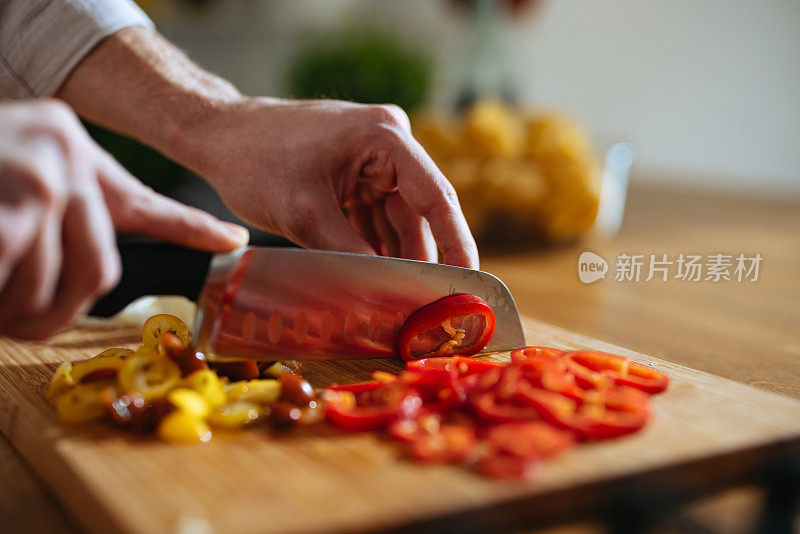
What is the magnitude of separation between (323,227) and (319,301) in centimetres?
23

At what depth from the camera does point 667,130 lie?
221 inches

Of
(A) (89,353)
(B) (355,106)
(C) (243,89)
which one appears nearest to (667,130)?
(C) (243,89)

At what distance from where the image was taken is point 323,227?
137 cm

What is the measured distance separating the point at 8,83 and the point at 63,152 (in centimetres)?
102

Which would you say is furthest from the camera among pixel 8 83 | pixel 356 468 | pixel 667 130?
pixel 667 130

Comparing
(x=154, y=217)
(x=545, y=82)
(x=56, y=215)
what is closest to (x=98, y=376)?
(x=154, y=217)

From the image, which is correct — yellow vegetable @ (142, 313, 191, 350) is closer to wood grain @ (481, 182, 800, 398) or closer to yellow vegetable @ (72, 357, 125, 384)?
yellow vegetable @ (72, 357, 125, 384)

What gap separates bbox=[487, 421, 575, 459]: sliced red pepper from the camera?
88cm

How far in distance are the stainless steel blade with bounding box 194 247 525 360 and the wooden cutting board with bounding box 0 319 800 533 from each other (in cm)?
18

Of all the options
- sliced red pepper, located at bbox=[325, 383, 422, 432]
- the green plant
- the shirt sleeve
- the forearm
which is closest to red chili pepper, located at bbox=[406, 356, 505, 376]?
sliced red pepper, located at bbox=[325, 383, 422, 432]

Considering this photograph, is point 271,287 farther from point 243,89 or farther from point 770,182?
point 770,182

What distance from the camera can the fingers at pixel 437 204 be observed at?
135cm

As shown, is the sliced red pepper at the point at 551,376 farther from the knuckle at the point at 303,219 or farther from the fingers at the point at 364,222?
the fingers at the point at 364,222

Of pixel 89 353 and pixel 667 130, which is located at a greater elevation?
pixel 667 130
